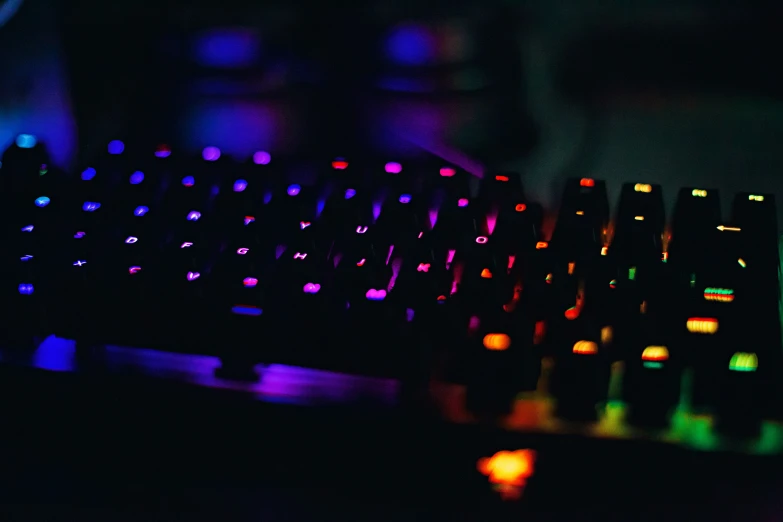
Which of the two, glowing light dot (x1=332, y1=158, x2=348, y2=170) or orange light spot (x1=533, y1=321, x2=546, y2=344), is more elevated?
glowing light dot (x1=332, y1=158, x2=348, y2=170)

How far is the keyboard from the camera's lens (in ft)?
1.63

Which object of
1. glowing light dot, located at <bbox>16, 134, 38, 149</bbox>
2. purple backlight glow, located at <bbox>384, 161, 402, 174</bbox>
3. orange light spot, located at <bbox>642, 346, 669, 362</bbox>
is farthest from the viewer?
glowing light dot, located at <bbox>16, 134, 38, 149</bbox>

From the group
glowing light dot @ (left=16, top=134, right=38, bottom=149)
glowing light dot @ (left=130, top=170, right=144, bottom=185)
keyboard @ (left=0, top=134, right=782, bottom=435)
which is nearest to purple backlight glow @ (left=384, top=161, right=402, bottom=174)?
keyboard @ (left=0, top=134, right=782, bottom=435)

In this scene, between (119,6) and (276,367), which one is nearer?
(276,367)

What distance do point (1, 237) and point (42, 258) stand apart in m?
0.06

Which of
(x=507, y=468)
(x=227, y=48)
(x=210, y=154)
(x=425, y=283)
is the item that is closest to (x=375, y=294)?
(x=425, y=283)

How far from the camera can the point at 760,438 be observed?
0.49 metres

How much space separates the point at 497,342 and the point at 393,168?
225 mm

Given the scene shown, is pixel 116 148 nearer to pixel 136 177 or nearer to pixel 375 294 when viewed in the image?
pixel 136 177

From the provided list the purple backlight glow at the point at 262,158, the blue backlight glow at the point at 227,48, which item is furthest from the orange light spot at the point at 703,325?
the blue backlight glow at the point at 227,48

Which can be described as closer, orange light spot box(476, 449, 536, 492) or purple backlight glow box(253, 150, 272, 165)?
orange light spot box(476, 449, 536, 492)

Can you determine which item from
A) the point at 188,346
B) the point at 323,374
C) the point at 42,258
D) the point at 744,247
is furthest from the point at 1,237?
the point at 744,247

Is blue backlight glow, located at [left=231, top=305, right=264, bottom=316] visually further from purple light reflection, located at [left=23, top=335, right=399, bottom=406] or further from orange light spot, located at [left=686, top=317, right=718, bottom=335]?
orange light spot, located at [left=686, top=317, right=718, bottom=335]

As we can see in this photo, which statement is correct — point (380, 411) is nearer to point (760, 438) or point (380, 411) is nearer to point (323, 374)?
point (323, 374)
